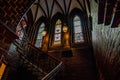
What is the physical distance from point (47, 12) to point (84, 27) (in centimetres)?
346

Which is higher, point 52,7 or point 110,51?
point 52,7

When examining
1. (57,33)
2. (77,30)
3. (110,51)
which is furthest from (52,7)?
(110,51)

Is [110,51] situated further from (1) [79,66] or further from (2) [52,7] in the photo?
(2) [52,7]

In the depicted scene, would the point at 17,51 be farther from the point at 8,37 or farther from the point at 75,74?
the point at 8,37

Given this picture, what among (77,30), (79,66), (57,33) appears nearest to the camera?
(79,66)

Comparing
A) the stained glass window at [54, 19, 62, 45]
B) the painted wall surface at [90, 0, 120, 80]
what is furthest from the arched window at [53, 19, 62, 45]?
the painted wall surface at [90, 0, 120, 80]

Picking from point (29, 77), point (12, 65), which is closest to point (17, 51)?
point (12, 65)

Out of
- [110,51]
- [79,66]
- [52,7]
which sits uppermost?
[52,7]

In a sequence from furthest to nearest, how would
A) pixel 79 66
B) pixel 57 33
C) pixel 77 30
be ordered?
pixel 57 33, pixel 77 30, pixel 79 66

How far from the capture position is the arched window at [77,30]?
8.90 m

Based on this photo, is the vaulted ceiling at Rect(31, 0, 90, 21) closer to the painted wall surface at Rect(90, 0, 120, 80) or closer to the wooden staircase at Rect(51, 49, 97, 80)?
the wooden staircase at Rect(51, 49, 97, 80)

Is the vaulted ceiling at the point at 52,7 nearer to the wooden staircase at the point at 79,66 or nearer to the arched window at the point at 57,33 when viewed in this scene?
the arched window at the point at 57,33

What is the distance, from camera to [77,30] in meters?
9.41

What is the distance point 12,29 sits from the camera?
2342 millimetres
